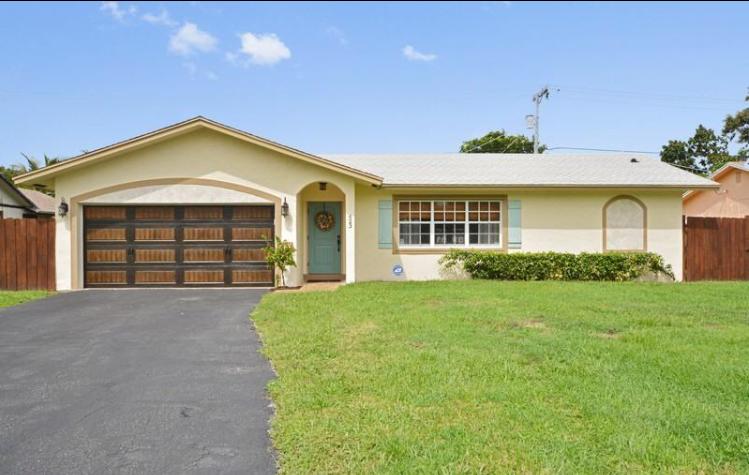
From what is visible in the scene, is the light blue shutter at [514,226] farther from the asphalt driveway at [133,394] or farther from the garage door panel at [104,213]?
the garage door panel at [104,213]

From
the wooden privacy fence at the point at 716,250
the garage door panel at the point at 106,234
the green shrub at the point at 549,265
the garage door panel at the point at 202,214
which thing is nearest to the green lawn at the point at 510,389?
the green shrub at the point at 549,265

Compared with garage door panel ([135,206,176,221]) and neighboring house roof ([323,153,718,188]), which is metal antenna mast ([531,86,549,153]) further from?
garage door panel ([135,206,176,221])

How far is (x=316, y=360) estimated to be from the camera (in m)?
5.71

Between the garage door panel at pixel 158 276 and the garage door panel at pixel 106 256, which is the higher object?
the garage door panel at pixel 106 256

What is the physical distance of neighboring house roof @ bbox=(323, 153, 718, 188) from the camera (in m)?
13.7

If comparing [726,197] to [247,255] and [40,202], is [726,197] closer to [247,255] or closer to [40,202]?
[247,255]

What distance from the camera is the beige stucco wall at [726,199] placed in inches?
776

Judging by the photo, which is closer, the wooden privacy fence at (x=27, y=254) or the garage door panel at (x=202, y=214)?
the wooden privacy fence at (x=27, y=254)

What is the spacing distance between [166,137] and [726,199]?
21681mm

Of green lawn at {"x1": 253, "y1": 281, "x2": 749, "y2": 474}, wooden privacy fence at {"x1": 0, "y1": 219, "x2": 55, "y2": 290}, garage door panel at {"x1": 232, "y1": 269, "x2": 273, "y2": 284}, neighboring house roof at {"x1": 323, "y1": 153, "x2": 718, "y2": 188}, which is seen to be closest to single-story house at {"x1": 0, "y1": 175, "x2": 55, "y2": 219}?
wooden privacy fence at {"x1": 0, "y1": 219, "x2": 55, "y2": 290}

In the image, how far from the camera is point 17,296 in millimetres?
11188

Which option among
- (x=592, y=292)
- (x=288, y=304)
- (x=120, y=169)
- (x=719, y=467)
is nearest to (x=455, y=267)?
(x=592, y=292)

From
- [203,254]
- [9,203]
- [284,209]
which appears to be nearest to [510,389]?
[284,209]

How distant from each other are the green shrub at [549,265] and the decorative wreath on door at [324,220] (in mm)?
3547
